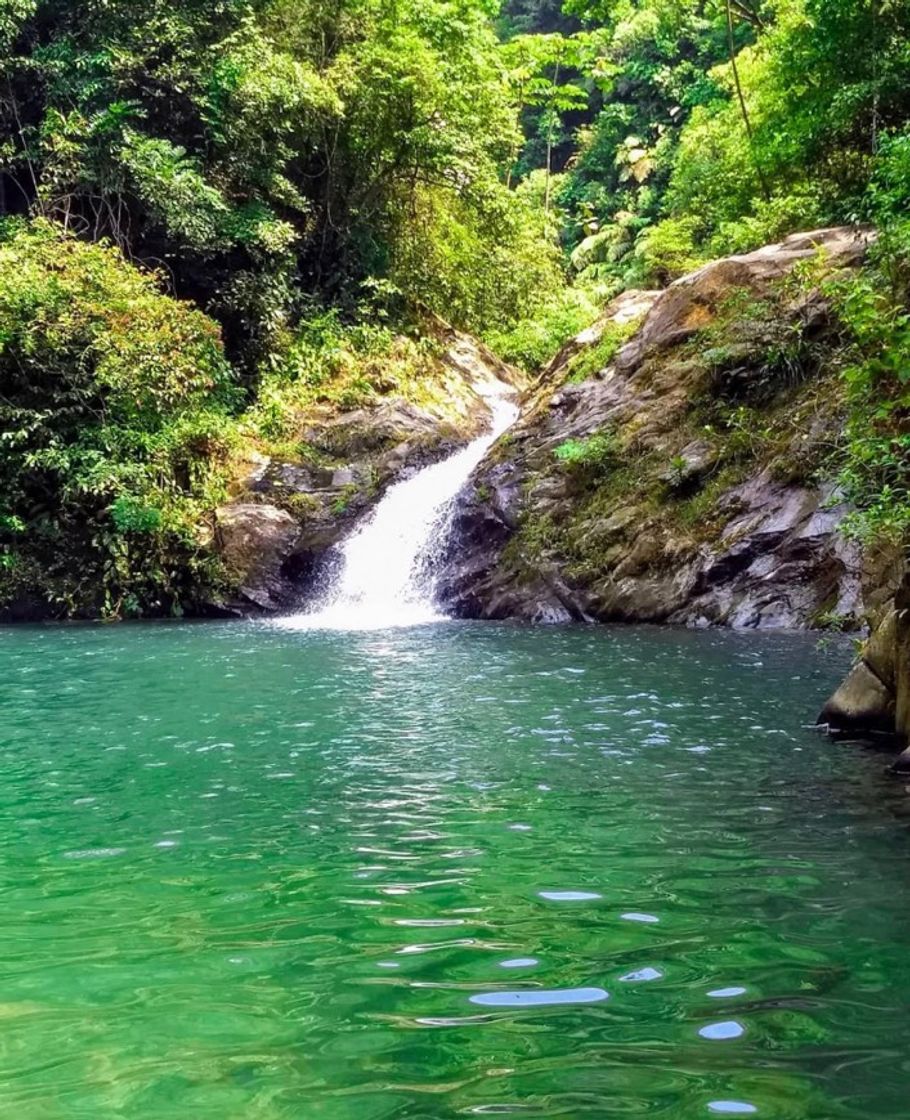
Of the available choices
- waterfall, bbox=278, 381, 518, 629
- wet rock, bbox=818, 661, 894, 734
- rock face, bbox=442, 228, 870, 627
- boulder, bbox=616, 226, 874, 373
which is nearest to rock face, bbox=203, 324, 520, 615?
waterfall, bbox=278, 381, 518, 629

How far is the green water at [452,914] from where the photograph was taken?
2707 millimetres

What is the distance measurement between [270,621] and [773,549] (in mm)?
8230

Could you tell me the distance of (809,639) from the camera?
39.1 feet

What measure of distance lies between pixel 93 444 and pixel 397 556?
243 inches

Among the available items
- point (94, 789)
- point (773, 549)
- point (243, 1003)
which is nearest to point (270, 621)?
point (773, 549)

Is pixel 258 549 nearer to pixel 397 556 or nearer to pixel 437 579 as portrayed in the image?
pixel 397 556

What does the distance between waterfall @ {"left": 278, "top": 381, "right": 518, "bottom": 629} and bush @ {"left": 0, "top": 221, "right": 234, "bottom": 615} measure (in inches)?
103

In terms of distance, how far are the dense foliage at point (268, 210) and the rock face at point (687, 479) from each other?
80.9 inches

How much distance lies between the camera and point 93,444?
19.0 metres

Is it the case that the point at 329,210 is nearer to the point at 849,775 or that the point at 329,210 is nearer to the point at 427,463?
the point at 427,463

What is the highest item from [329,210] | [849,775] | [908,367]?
[329,210]

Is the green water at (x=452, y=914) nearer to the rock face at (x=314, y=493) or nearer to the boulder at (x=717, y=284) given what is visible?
the boulder at (x=717, y=284)

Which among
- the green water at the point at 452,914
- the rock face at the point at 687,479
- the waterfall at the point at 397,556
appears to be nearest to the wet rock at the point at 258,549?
the waterfall at the point at 397,556

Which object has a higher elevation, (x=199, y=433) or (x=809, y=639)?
(x=199, y=433)
